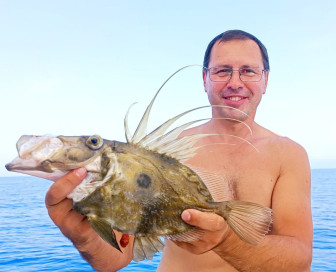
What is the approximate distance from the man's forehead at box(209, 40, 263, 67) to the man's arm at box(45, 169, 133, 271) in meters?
2.31

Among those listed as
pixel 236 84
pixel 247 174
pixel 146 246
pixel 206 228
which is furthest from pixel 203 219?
pixel 236 84

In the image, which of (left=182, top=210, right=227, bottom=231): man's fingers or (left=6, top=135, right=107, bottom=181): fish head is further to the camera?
(left=182, top=210, right=227, bottom=231): man's fingers

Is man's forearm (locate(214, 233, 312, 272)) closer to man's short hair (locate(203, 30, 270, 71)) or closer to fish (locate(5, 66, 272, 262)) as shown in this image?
fish (locate(5, 66, 272, 262))

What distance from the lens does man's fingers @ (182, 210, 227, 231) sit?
7.44ft

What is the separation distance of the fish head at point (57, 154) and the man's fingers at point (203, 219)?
0.64 meters

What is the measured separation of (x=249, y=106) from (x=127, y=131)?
Answer: 6.60 ft

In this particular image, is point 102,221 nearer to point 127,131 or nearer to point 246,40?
point 127,131

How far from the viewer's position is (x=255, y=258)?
109 inches

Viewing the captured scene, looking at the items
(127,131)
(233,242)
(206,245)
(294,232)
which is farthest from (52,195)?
(294,232)

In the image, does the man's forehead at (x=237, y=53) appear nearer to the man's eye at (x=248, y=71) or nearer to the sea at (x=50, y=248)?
the man's eye at (x=248, y=71)

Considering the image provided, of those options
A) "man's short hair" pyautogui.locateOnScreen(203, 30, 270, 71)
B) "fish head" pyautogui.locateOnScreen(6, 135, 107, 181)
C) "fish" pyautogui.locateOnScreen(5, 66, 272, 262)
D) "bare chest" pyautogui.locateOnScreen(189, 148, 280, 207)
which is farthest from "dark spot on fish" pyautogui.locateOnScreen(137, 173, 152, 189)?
"man's short hair" pyautogui.locateOnScreen(203, 30, 270, 71)

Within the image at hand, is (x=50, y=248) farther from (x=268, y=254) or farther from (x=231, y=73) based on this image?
(x=268, y=254)

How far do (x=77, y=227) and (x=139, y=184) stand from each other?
2.46ft

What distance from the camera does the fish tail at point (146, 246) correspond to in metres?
2.38
